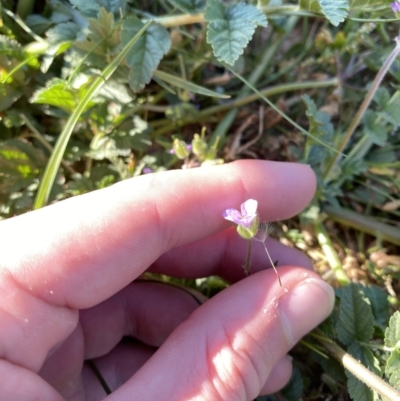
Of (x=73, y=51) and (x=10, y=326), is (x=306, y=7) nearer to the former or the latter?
(x=73, y=51)

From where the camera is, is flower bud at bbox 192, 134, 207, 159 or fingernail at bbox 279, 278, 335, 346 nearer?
fingernail at bbox 279, 278, 335, 346

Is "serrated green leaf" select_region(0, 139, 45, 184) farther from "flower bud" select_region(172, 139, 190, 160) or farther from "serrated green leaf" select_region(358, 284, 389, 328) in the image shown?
"serrated green leaf" select_region(358, 284, 389, 328)

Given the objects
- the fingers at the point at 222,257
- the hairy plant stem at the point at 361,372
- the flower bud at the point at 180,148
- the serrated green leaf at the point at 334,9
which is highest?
the serrated green leaf at the point at 334,9

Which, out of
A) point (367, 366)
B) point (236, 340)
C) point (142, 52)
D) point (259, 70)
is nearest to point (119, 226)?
point (236, 340)

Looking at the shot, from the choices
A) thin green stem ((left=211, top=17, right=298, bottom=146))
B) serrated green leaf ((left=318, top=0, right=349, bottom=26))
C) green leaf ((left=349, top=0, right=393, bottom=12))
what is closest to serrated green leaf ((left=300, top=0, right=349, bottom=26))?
serrated green leaf ((left=318, top=0, right=349, bottom=26))

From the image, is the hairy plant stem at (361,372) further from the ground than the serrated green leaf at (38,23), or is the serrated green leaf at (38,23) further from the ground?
the serrated green leaf at (38,23)

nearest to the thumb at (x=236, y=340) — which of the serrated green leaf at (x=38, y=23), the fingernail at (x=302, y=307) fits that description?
the fingernail at (x=302, y=307)

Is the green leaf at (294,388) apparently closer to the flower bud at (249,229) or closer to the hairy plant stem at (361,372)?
the hairy plant stem at (361,372)

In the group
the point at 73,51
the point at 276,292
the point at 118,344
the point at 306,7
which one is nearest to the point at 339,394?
the point at 276,292
